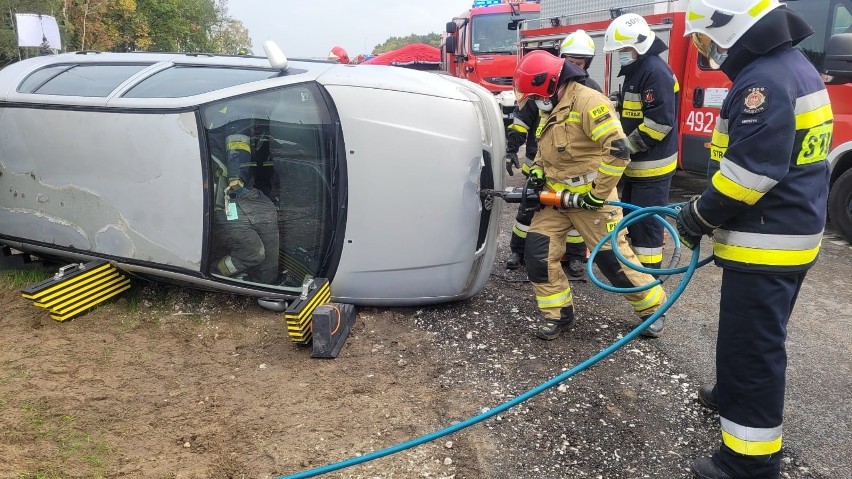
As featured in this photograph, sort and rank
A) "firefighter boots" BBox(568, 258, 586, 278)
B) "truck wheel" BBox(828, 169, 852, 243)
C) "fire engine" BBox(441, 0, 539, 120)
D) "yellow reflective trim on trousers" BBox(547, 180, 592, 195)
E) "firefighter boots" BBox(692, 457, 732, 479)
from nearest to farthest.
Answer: "firefighter boots" BBox(692, 457, 732, 479) < "yellow reflective trim on trousers" BBox(547, 180, 592, 195) < "firefighter boots" BBox(568, 258, 586, 278) < "truck wheel" BBox(828, 169, 852, 243) < "fire engine" BBox(441, 0, 539, 120)

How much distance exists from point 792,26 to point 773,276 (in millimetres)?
865

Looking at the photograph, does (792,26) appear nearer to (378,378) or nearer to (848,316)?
(378,378)

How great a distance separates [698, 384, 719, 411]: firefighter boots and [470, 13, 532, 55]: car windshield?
10855 millimetres

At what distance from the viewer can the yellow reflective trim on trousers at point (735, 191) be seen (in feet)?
6.88

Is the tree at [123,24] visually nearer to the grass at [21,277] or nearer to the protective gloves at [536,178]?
the grass at [21,277]

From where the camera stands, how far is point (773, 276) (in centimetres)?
220

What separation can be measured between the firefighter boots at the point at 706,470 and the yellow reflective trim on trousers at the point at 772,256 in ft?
2.60

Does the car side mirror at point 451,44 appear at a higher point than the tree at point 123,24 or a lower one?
lower

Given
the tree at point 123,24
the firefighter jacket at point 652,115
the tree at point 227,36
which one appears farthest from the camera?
the tree at point 227,36

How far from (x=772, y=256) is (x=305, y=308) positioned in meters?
2.19

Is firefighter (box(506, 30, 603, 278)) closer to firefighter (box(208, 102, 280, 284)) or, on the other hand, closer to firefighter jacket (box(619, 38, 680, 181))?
firefighter jacket (box(619, 38, 680, 181))

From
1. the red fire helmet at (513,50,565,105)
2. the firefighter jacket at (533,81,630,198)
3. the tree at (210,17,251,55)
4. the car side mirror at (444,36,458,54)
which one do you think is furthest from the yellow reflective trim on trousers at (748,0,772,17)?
the tree at (210,17,251,55)

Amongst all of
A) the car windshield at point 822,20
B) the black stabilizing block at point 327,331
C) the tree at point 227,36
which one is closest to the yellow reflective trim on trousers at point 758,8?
the black stabilizing block at point 327,331

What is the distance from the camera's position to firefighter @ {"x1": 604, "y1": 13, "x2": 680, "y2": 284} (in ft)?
13.7
